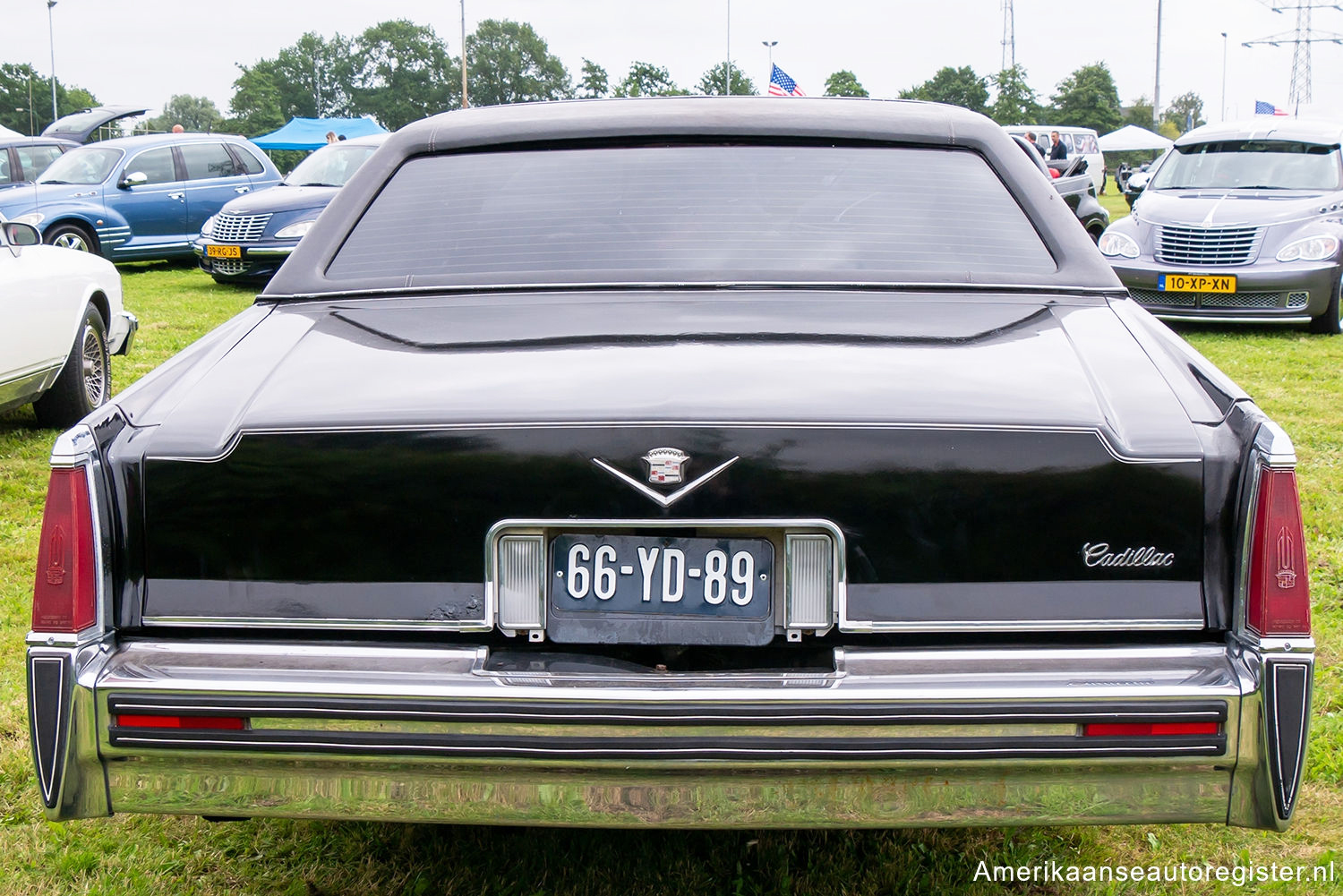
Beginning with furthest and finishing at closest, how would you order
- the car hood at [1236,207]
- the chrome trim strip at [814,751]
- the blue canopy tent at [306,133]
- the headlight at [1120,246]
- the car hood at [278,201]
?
1. the blue canopy tent at [306,133]
2. the car hood at [278,201]
3. the headlight at [1120,246]
4. the car hood at [1236,207]
5. the chrome trim strip at [814,751]

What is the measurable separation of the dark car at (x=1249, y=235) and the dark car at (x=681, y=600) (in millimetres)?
8717

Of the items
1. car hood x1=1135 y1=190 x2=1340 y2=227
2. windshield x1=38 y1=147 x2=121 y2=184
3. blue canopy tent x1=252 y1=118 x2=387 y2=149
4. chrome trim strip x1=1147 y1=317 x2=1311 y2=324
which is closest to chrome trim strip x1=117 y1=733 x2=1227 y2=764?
chrome trim strip x1=1147 y1=317 x2=1311 y2=324

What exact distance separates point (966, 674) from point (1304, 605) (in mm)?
562

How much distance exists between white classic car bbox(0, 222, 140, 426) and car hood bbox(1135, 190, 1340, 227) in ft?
26.8

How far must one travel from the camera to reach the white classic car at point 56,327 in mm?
5883

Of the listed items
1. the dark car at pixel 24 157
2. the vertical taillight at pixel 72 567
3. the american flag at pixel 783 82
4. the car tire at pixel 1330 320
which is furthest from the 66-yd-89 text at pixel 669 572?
the american flag at pixel 783 82

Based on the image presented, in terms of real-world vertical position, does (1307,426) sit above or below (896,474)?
below

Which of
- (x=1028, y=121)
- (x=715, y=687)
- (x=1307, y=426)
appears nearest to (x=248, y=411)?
(x=715, y=687)

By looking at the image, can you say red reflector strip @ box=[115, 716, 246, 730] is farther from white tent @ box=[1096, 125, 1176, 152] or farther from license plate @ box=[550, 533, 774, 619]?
white tent @ box=[1096, 125, 1176, 152]

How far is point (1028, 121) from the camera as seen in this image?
72312mm

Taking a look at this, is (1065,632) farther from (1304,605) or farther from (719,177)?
(719,177)

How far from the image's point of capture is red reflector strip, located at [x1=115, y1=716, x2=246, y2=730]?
1.95 m

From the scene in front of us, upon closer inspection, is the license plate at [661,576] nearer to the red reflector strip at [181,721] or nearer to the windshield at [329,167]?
the red reflector strip at [181,721]

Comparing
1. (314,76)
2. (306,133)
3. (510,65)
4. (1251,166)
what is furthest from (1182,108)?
(1251,166)
